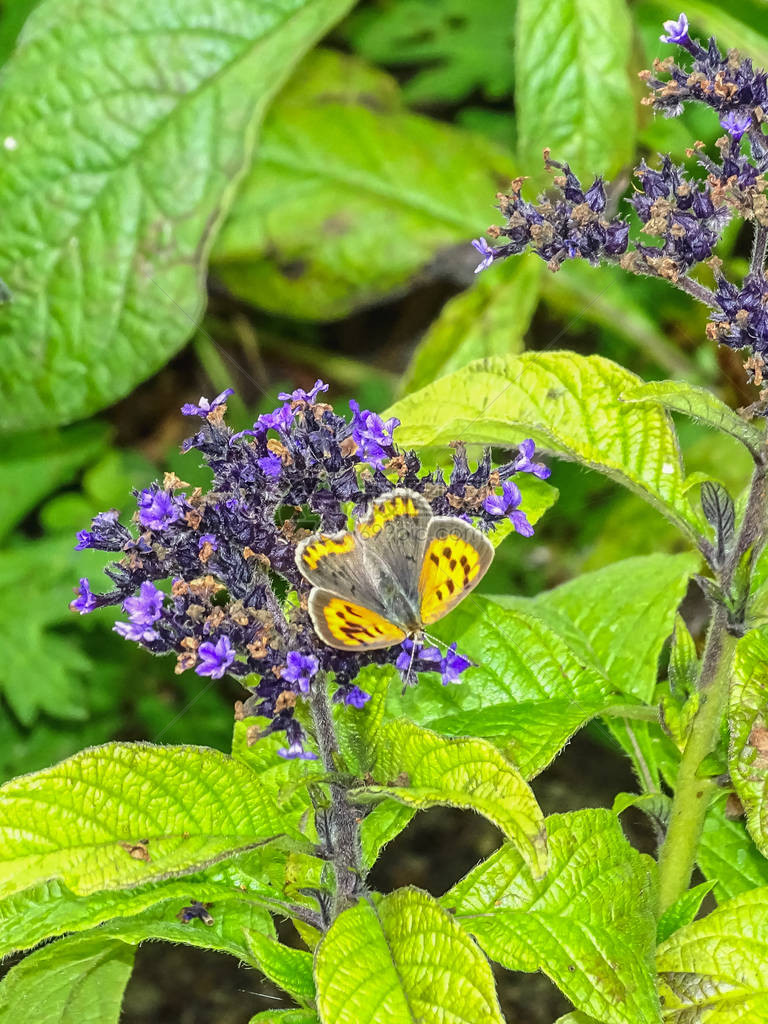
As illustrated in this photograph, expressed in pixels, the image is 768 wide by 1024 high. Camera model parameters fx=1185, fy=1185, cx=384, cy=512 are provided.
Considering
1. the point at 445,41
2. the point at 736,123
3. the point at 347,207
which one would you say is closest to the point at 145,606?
the point at 736,123

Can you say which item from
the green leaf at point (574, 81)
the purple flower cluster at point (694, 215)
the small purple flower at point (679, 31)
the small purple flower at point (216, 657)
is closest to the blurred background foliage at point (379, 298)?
the green leaf at point (574, 81)

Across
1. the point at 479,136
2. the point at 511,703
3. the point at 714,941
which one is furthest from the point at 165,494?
the point at 479,136

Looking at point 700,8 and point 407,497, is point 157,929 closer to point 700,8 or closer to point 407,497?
point 407,497

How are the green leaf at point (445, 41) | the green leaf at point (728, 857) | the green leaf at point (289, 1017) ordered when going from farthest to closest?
the green leaf at point (445, 41) < the green leaf at point (728, 857) < the green leaf at point (289, 1017)

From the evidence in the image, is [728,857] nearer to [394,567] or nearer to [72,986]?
[394,567]

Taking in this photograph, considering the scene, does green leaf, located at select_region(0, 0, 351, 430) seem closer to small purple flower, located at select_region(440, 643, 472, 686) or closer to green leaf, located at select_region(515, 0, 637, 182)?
green leaf, located at select_region(515, 0, 637, 182)

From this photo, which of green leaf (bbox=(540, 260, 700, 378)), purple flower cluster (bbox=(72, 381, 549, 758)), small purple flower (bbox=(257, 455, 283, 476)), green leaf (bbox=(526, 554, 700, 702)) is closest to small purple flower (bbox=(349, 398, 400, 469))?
purple flower cluster (bbox=(72, 381, 549, 758))

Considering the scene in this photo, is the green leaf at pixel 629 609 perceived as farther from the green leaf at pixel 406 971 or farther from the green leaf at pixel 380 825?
the green leaf at pixel 406 971
